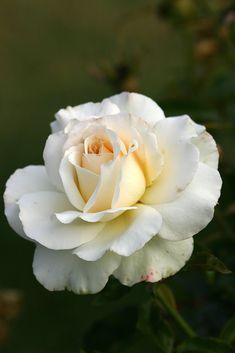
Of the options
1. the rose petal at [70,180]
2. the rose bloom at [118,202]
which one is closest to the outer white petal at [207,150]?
the rose bloom at [118,202]

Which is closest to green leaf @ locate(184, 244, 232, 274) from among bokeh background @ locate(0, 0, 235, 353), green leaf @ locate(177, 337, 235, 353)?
bokeh background @ locate(0, 0, 235, 353)

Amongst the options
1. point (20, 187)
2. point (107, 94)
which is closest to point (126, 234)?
point (20, 187)

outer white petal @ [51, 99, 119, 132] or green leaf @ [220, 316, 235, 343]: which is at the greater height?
outer white petal @ [51, 99, 119, 132]

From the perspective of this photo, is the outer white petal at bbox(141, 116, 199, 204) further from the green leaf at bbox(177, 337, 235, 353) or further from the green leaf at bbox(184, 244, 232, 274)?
the green leaf at bbox(177, 337, 235, 353)

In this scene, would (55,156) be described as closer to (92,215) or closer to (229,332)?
(92,215)

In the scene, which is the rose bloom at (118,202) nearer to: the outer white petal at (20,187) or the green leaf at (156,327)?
the outer white petal at (20,187)

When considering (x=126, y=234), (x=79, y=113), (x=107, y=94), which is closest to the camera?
(x=126, y=234)
